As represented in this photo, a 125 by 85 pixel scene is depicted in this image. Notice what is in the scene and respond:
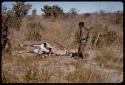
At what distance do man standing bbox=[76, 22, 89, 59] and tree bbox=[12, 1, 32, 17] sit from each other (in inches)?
28.0

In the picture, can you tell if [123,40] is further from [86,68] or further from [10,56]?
[10,56]

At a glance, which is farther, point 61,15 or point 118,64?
point 61,15

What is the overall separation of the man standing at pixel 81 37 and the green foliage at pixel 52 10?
333 mm

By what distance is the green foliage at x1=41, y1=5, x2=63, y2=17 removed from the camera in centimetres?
473

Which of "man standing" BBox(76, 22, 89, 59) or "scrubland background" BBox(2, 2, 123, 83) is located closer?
"scrubland background" BBox(2, 2, 123, 83)

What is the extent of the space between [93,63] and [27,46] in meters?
0.86

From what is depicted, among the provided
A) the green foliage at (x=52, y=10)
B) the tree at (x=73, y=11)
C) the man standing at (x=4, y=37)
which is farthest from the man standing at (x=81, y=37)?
the man standing at (x=4, y=37)

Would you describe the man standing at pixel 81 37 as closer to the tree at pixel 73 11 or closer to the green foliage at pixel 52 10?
the tree at pixel 73 11

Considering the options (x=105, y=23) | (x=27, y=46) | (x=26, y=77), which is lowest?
(x=26, y=77)

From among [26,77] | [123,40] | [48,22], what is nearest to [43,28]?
[48,22]

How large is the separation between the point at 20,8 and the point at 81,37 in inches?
33.9

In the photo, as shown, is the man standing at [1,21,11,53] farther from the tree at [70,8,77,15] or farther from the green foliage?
the tree at [70,8,77,15]

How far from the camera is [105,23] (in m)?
4.70

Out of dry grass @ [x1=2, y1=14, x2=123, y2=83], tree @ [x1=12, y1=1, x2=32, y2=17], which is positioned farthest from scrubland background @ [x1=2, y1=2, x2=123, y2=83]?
tree @ [x1=12, y1=1, x2=32, y2=17]
